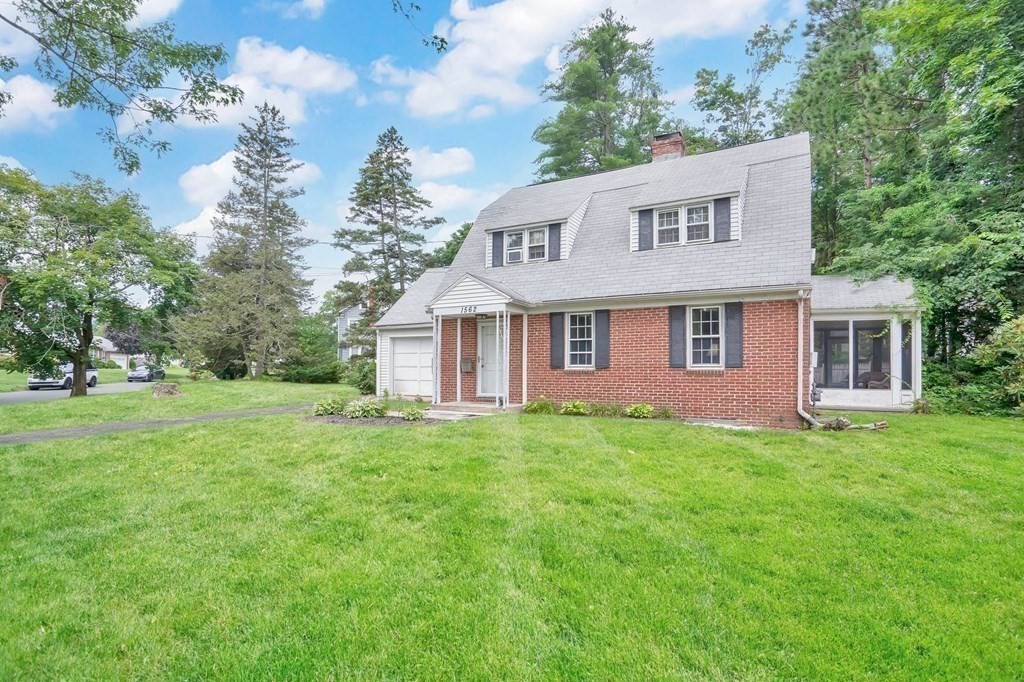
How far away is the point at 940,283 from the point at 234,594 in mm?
15997

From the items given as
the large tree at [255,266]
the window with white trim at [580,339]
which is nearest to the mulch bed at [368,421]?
the window with white trim at [580,339]

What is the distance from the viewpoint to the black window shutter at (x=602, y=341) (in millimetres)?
11156

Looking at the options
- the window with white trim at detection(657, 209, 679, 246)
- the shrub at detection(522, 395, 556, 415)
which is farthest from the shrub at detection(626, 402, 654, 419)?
the window with white trim at detection(657, 209, 679, 246)

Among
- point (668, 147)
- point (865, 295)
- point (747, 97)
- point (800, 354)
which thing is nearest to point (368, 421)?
point (800, 354)

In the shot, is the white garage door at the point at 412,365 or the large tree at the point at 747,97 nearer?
the white garage door at the point at 412,365

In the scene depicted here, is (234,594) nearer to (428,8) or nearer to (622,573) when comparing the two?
(622,573)

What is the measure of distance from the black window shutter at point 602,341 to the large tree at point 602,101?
1669 centimetres

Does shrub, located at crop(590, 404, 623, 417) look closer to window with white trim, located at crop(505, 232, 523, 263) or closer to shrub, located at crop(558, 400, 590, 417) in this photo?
shrub, located at crop(558, 400, 590, 417)

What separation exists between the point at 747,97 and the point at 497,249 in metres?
19.7

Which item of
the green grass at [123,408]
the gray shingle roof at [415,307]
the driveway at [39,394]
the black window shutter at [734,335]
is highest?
the gray shingle roof at [415,307]

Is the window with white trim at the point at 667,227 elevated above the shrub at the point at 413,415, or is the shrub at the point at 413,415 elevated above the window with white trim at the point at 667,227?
the window with white trim at the point at 667,227

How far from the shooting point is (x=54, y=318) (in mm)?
14852

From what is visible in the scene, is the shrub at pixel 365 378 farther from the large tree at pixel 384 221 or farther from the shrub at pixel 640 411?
the shrub at pixel 640 411

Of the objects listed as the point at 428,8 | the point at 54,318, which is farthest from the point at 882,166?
the point at 54,318
